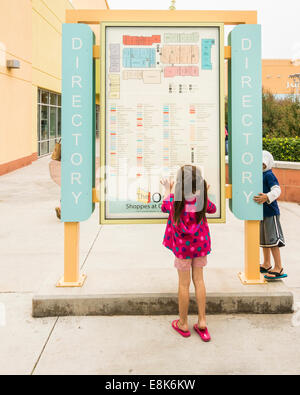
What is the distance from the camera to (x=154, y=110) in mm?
3686

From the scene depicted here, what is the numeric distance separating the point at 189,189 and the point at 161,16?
168cm

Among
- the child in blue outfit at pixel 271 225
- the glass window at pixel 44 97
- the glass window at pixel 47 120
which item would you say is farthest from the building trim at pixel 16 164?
the child in blue outfit at pixel 271 225

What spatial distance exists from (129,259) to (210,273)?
1.32 m

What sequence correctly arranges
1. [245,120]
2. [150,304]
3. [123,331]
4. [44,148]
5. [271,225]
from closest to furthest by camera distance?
[123,331] < [150,304] < [245,120] < [271,225] < [44,148]

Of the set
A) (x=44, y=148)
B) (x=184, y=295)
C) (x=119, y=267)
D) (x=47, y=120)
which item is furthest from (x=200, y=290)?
(x=47, y=120)

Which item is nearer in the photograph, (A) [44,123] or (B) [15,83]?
(B) [15,83]

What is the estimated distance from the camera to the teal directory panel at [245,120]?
11.9ft

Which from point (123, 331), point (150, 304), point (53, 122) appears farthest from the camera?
point (53, 122)

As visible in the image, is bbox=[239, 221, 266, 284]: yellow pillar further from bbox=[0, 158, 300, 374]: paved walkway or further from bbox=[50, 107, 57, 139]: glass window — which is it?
bbox=[50, 107, 57, 139]: glass window

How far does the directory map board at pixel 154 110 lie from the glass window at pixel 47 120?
15.6 m

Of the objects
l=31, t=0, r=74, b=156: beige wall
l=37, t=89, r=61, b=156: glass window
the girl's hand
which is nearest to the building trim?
l=31, t=0, r=74, b=156: beige wall

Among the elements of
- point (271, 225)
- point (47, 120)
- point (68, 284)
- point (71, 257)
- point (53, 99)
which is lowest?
point (68, 284)

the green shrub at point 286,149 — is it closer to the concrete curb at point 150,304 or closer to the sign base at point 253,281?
the sign base at point 253,281

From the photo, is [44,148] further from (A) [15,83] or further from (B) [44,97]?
(A) [15,83]
